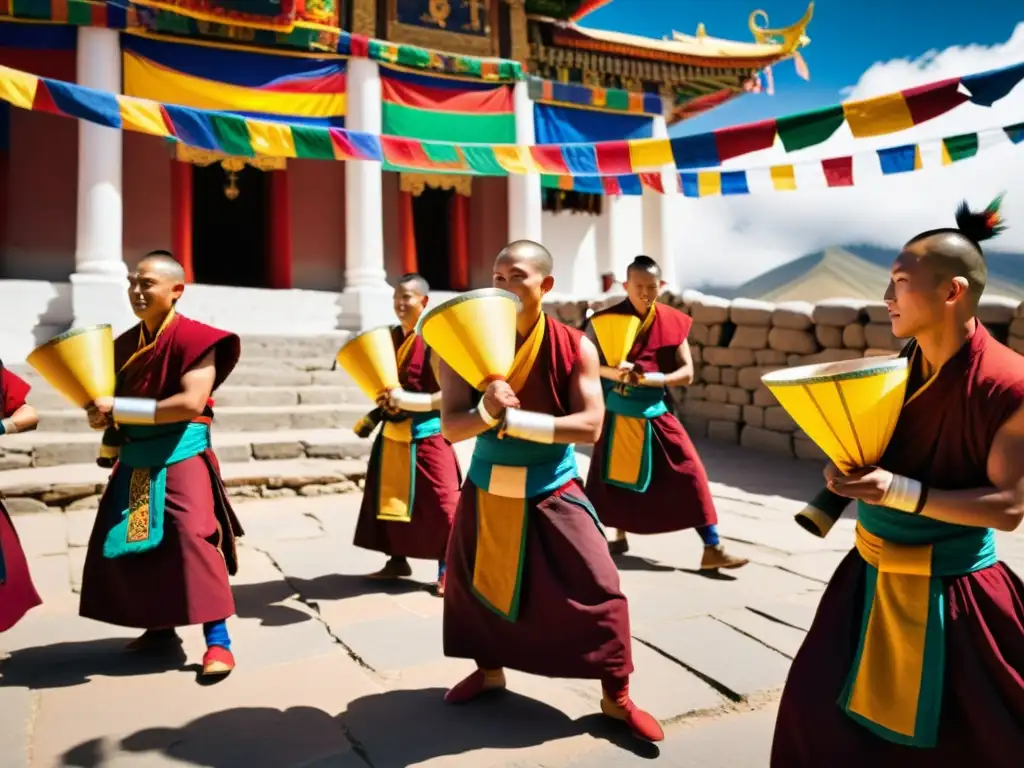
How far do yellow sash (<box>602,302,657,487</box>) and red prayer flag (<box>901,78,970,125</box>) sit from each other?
161cm

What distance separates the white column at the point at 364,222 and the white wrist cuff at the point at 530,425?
28.4ft

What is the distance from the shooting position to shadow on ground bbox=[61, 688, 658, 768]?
221 cm

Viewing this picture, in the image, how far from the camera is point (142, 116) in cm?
434

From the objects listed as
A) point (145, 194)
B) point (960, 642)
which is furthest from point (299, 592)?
point (145, 194)

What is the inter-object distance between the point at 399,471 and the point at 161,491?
125 cm

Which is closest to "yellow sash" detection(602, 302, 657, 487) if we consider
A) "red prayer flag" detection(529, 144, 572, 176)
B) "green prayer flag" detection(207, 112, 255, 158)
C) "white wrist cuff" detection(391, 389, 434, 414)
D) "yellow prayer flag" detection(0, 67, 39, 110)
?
"white wrist cuff" detection(391, 389, 434, 414)

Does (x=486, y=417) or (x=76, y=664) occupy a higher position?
(x=486, y=417)

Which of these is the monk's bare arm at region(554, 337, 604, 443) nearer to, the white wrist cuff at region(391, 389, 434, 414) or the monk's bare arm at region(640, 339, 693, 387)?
the white wrist cuff at region(391, 389, 434, 414)

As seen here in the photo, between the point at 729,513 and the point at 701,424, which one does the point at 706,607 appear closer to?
the point at 729,513

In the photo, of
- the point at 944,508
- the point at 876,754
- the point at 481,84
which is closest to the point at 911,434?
the point at 944,508

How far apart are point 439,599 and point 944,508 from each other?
2.58 meters

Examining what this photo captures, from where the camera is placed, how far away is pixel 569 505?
7.86ft

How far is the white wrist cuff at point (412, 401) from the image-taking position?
369 centimetres

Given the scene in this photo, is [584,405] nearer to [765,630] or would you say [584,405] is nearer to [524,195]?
[765,630]
